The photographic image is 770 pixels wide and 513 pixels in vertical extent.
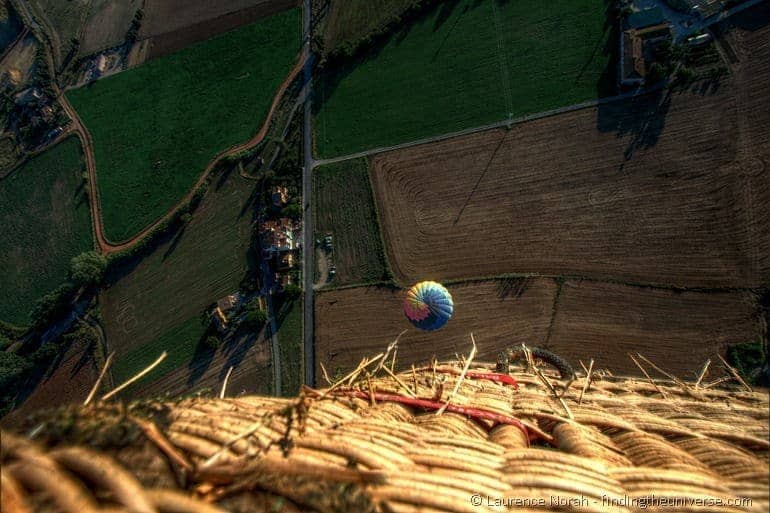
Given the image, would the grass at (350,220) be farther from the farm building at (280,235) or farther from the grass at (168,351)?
the grass at (168,351)

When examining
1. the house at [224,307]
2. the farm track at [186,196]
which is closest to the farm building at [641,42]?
the farm track at [186,196]

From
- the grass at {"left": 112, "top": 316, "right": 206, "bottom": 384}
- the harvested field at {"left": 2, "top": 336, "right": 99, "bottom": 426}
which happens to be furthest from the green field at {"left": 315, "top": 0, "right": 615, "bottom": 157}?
the harvested field at {"left": 2, "top": 336, "right": 99, "bottom": 426}

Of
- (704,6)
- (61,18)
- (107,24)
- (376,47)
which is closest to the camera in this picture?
(704,6)

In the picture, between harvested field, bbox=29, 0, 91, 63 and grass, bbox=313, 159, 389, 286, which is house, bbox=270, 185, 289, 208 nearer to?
grass, bbox=313, 159, 389, 286

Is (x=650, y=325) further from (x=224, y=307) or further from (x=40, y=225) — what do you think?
(x=40, y=225)

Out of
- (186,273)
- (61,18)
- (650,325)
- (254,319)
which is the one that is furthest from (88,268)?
(650,325)

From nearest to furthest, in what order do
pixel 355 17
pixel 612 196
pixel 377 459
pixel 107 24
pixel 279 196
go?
1. pixel 377 459
2. pixel 612 196
3. pixel 279 196
4. pixel 355 17
5. pixel 107 24
